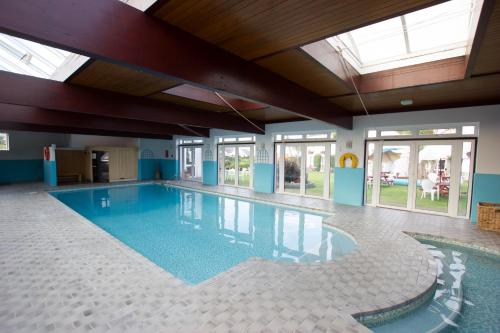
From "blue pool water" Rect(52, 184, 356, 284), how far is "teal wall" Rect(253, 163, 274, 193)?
1.52 metres

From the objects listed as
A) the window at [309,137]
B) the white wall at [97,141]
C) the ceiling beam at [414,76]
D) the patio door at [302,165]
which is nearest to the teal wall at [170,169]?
the white wall at [97,141]

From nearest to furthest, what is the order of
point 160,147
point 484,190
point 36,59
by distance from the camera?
point 36,59 → point 484,190 → point 160,147

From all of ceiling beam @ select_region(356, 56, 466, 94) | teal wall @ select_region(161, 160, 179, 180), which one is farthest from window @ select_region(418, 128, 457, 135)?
teal wall @ select_region(161, 160, 179, 180)

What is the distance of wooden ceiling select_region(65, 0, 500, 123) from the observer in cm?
204

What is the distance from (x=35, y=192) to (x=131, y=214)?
493cm

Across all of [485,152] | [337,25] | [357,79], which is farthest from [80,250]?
[485,152]

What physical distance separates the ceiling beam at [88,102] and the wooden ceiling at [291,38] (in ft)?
0.89

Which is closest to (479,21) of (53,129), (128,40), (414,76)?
(414,76)

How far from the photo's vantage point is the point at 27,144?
12.0 metres

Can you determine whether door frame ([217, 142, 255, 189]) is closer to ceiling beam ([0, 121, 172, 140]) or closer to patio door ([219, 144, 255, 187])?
patio door ([219, 144, 255, 187])

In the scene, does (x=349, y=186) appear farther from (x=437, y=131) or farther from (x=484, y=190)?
(x=484, y=190)

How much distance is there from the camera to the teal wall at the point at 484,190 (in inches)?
211

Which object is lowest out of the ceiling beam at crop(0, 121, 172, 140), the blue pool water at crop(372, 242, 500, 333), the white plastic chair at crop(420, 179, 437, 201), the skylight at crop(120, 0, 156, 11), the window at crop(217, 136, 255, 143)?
the blue pool water at crop(372, 242, 500, 333)

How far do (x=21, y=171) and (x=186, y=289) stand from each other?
1376 centimetres
